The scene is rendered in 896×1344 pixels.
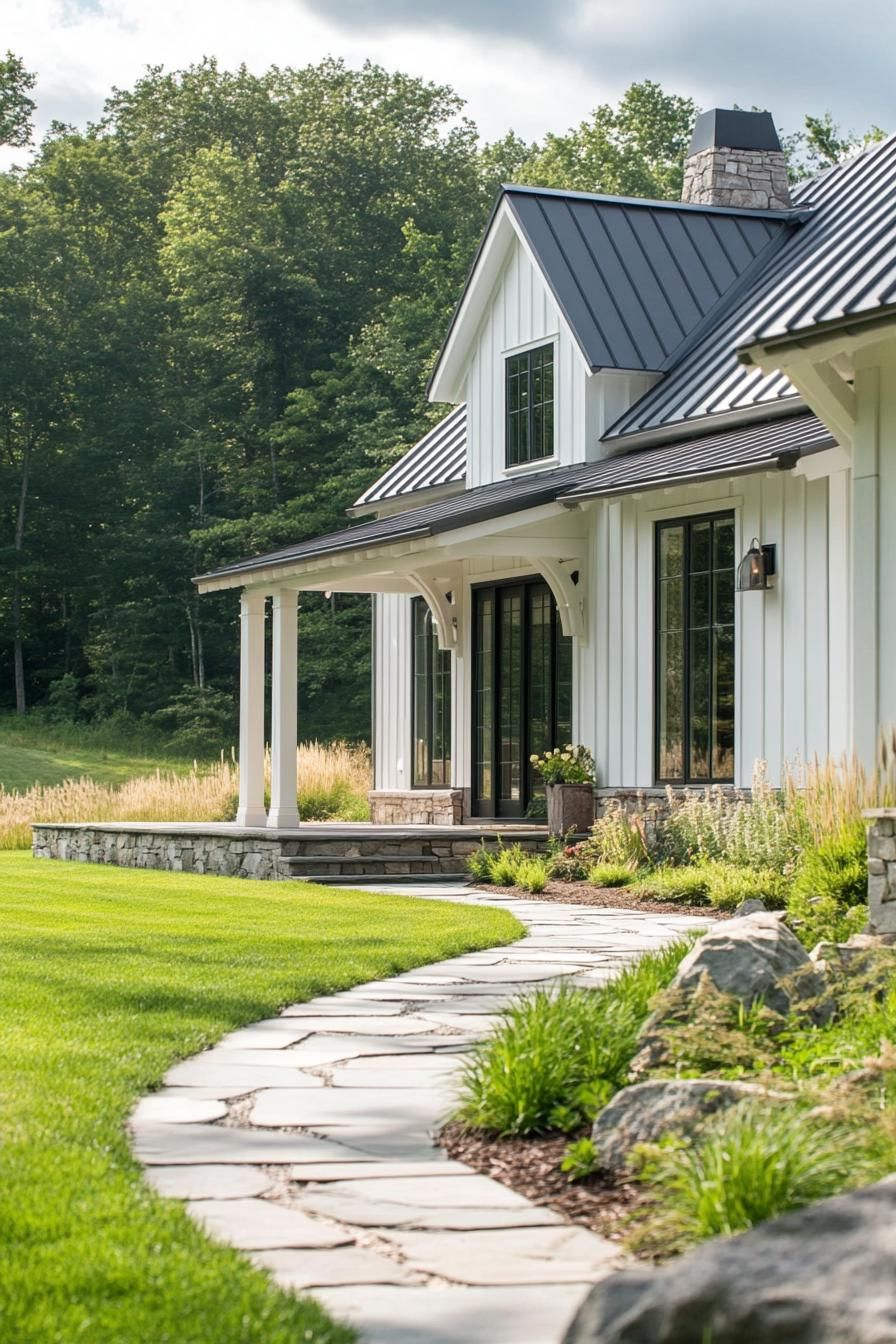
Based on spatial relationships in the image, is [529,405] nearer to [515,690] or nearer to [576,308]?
[576,308]

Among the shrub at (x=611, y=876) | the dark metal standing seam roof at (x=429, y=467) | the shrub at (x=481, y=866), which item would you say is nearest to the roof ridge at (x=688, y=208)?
the dark metal standing seam roof at (x=429, y=467)

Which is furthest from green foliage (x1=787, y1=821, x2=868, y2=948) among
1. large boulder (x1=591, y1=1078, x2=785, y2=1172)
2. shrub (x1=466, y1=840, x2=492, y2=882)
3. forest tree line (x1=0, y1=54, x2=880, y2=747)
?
forest tree line (x1=0, y1=54, x2=880, y2=747)

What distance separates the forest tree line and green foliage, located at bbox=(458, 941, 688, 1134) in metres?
30.8

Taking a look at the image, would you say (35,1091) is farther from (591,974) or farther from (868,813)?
(868,813)

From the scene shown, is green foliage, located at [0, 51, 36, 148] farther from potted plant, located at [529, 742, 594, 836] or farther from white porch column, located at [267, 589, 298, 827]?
potted plant, located at [529, 742, 594, 836]

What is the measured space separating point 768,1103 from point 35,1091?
6.86ft

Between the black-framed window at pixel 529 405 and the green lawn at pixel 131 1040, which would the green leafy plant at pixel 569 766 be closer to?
the green lawn at pixel 131 1040

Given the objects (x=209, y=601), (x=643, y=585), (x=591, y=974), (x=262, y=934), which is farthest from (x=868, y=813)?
(x=209, y=601)

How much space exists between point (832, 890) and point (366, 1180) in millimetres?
5104

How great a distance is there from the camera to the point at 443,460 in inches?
770

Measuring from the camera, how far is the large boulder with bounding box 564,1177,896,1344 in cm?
219

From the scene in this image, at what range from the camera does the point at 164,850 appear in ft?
53.5

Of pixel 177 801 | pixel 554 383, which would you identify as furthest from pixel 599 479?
pixel 177 801

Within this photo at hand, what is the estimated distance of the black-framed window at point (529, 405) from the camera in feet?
55.0
